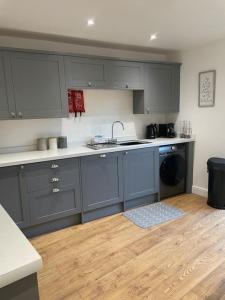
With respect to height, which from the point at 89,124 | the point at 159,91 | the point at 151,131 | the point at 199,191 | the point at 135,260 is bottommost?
the point at 135,260

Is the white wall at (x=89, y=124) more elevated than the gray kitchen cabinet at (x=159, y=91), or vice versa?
the gray kitchen cabinet at (x=159, y=91)

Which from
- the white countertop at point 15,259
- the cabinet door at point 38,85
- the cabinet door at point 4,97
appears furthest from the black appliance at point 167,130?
the white countertop at point 15,259

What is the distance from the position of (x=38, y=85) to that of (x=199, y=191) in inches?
118

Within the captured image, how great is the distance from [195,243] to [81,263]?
125cm

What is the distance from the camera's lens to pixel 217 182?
3311 mm

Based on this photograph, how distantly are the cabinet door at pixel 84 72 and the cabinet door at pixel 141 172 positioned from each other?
42.5 inches

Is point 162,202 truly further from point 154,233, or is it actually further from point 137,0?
point 137,0

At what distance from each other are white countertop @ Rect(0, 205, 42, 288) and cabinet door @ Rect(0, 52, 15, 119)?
2047mm

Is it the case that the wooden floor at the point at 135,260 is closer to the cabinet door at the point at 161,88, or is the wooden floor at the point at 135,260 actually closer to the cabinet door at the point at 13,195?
the cabinet door at the point at 13,195

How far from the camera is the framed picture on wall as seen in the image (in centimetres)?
350

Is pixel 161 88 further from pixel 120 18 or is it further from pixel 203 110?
pixel 120 18

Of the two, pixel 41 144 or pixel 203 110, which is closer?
pixel 41 144

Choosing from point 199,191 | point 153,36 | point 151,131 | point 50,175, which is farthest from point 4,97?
point 199,191

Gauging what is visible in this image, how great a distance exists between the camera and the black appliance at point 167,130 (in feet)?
13.5
